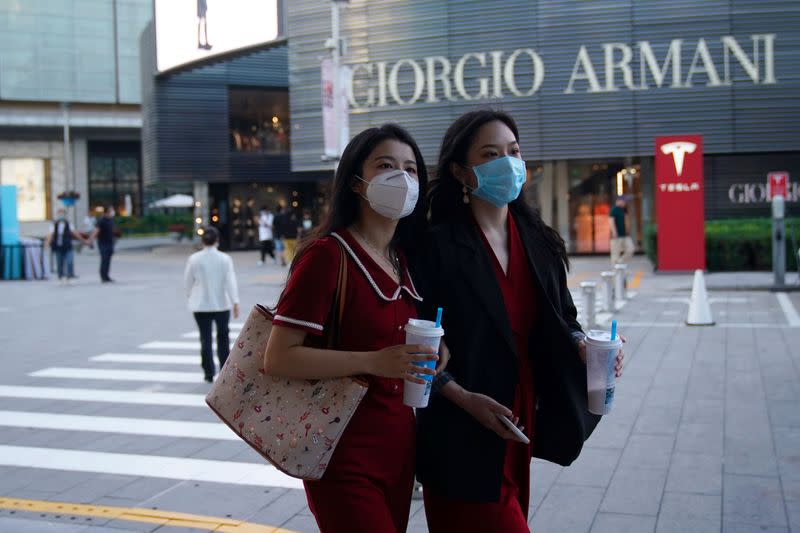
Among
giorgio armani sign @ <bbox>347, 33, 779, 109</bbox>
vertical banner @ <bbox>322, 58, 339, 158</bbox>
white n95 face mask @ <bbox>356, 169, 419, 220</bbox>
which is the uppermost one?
giorgio armani sign @ <bbox>347, 33, 779, 109</bbox>

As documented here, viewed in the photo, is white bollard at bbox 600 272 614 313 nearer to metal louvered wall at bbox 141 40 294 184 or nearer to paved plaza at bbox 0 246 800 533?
paved plaza at bbox 0 246 800 533

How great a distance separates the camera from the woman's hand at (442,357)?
2.81 metres

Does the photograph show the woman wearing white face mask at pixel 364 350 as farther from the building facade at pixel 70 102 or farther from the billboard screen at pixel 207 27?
the building facade at pixel 70 102

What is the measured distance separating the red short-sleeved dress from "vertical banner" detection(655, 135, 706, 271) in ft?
64.3

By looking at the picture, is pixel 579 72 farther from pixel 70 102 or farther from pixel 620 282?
pixel 70 102

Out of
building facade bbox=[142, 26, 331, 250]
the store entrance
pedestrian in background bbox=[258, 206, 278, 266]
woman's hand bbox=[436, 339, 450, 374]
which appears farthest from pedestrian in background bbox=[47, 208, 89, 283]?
woman's hand bbox=[436, 339, 450, 374]

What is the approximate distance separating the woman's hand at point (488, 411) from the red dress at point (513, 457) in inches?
5.6

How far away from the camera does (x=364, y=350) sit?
9.12ft

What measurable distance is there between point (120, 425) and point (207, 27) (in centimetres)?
2649

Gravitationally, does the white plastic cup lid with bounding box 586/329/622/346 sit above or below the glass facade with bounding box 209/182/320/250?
below

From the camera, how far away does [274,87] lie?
4000 centimetres

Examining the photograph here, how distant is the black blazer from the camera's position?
2.89m

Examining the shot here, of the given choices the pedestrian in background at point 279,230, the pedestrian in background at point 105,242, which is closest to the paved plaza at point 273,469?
the pedestrian in background at point 105,242

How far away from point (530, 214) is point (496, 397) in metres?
0.79
